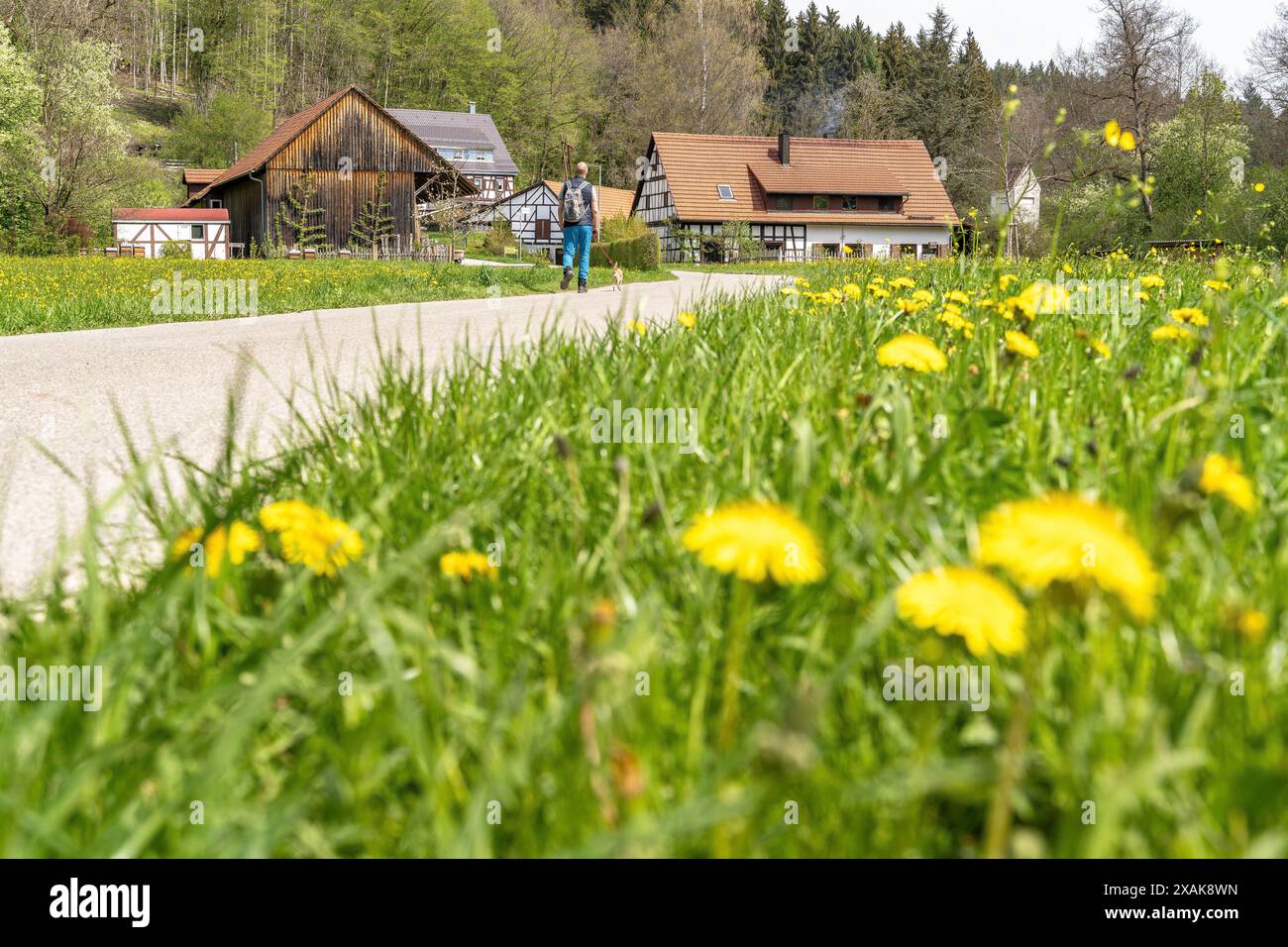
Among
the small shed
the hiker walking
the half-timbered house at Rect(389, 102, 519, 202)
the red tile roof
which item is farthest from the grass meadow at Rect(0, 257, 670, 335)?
the half-timbered house at Rect(389, 102, 519, 202)

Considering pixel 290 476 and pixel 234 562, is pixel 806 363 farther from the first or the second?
pixel 234 562

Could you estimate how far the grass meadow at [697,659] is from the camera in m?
1.12

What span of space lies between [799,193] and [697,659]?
6323cm

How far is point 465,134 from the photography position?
82250 mm

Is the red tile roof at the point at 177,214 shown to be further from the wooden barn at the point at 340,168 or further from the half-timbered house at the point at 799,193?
the half-timbered house at the point at 799,193

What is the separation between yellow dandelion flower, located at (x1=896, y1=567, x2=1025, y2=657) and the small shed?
195 ft

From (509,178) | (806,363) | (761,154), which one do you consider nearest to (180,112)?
(509,178)

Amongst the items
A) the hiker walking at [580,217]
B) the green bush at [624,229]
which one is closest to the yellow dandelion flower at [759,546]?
the hiker walking at [580,217]

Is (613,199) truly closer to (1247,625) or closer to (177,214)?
(177,214)

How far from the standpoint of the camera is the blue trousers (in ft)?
53.8

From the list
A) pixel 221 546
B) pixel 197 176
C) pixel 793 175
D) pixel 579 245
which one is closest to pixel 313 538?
pixel 221 546

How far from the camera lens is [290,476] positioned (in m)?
2.63
